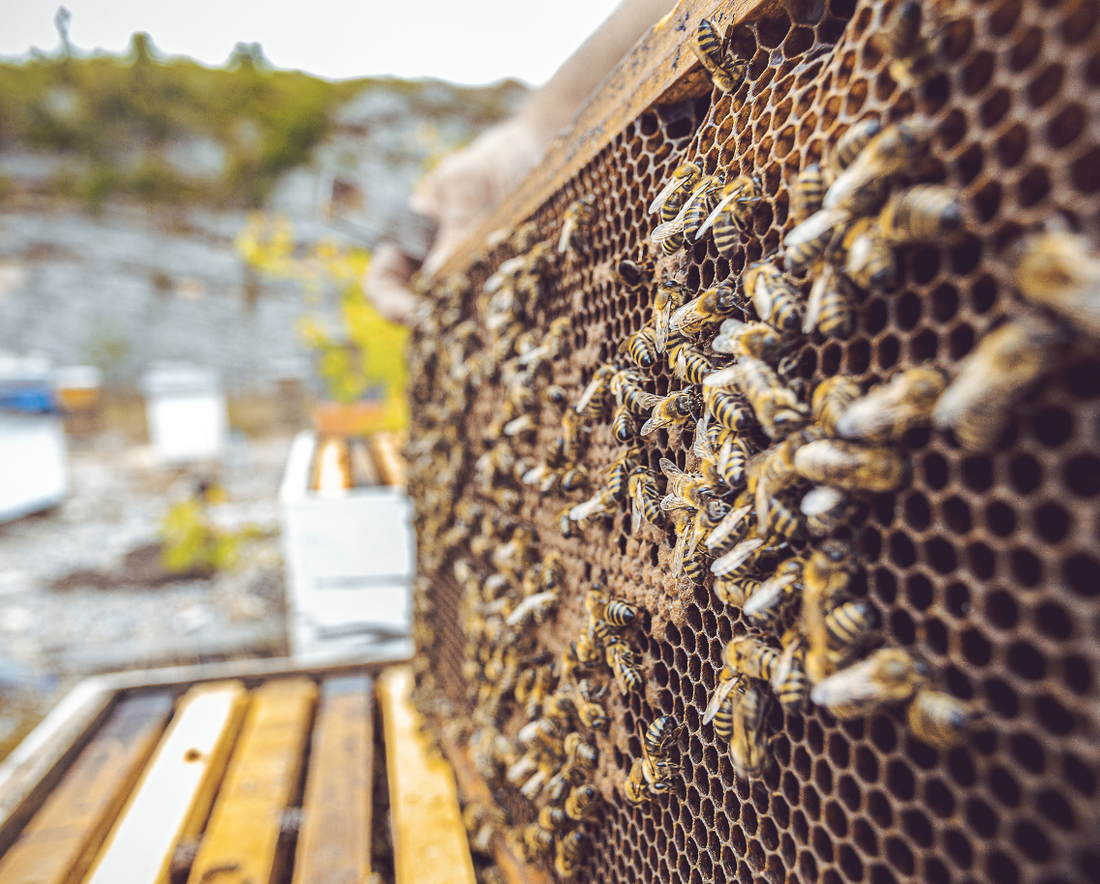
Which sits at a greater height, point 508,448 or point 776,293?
point 776,293

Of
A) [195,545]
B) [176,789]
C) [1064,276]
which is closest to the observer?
[1064,276]

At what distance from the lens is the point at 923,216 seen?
67cm

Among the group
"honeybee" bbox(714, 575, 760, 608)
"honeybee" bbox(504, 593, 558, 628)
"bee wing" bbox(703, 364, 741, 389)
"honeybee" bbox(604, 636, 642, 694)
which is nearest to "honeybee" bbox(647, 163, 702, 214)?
"bee wing" bbox(703, 364, 741, 389)

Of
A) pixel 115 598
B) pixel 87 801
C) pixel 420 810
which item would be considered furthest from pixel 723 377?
pixel 115 598

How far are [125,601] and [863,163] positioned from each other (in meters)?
10.6

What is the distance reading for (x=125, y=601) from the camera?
339 inches

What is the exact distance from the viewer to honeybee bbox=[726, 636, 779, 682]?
920 mm

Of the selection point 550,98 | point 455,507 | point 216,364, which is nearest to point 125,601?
point 455,507

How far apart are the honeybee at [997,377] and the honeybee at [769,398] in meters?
0.22

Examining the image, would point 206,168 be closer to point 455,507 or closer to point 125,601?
point 125,601

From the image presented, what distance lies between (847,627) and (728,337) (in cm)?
48

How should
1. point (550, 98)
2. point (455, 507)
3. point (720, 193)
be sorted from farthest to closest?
point (550, 98), point (455, 507), point (720, 193)

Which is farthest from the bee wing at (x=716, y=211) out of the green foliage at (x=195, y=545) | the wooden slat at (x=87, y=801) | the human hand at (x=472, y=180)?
the green foliage at (x=195, y=545)

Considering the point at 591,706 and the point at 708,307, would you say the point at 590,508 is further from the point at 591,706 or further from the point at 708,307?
the point at 708,307
